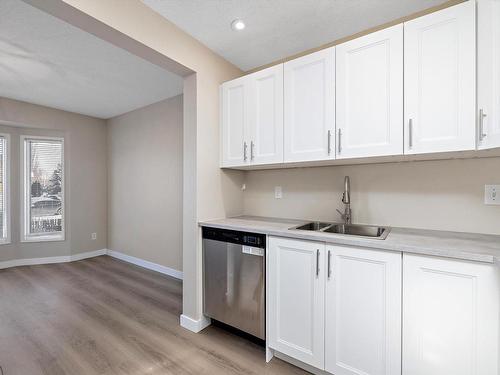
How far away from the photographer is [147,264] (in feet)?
13.0

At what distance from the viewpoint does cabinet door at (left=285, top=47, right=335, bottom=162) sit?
1800mm

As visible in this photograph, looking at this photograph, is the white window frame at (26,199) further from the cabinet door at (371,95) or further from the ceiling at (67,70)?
the cabinet door at (371,95)

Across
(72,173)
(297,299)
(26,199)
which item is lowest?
(297,299)

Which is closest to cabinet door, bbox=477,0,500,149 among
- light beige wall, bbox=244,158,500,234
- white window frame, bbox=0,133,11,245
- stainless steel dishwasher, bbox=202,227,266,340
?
light beige wall, bbox=244,158,500,234

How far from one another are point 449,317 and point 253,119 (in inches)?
74.7

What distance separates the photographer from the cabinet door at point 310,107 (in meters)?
1.80

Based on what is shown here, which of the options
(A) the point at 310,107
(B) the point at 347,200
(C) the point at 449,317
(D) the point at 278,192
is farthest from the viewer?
(D) the point at 278,192

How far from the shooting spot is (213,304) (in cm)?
217

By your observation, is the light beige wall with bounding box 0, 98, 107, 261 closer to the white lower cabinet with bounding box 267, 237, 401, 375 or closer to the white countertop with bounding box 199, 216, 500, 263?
the white countertop with bounding box 199, 216, 500, 263

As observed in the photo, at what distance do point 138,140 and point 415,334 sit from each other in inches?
170

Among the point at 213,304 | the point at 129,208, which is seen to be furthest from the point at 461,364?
the point at 129,208

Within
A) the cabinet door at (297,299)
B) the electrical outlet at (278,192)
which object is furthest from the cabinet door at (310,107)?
the cabinet door at (297,299)

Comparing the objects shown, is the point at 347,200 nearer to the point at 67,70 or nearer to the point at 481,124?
the point at 481,124

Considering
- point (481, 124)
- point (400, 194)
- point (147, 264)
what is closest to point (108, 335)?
point (147, 264)
